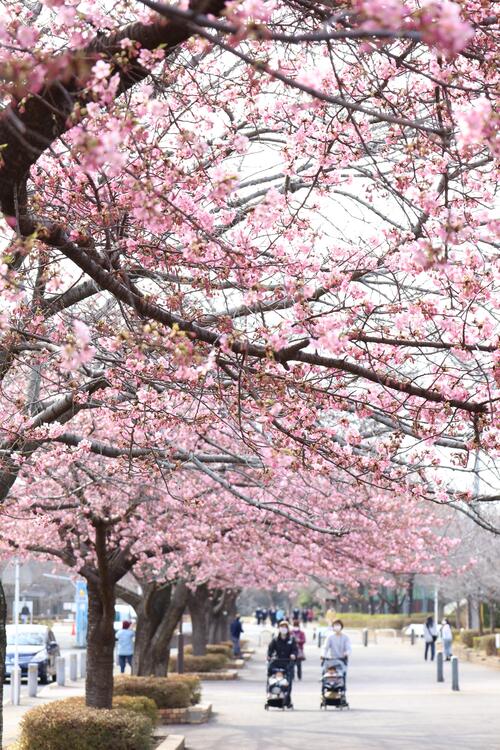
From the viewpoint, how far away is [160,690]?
19562 mm

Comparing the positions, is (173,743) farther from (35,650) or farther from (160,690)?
(35,650)

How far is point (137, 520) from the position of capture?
664 inches

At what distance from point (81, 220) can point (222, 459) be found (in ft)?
13.6

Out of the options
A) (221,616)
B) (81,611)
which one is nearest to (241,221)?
(81,611)

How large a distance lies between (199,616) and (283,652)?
37.4ft

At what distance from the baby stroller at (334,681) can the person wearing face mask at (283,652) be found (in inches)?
26.4

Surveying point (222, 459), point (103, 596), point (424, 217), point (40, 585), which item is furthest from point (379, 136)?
point (40, 585)

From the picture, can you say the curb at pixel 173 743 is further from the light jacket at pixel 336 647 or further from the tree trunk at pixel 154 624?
the light jacket at pixel 336 647

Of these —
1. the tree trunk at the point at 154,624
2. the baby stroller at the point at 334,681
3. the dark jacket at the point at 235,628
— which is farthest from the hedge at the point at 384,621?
the tree trunk at the point at 154,624

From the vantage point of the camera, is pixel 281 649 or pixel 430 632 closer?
pixel 281 649

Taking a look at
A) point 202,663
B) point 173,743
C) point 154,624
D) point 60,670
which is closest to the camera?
point 173,743

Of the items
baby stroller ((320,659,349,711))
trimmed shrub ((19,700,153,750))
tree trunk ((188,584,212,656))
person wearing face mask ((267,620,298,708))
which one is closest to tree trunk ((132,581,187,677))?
person wearing face mask ((267,620,298,708))

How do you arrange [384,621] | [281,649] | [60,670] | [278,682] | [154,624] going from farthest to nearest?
[384,621] → [60,670] → [281,649] → [278,682] → [154,624]

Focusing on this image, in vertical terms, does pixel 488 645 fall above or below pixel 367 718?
above
